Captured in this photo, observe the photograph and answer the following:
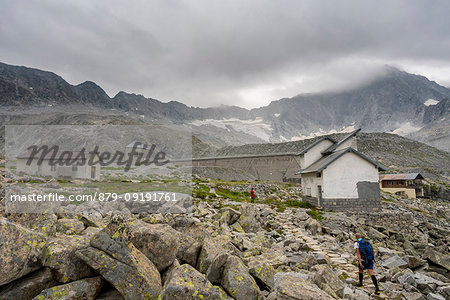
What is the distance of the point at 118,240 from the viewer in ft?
17.7

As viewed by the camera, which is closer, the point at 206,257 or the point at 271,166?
the point at 206,257

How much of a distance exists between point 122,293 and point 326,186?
23.9 m

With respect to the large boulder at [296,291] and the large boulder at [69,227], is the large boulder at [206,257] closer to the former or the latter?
the large boulder at [296,291]

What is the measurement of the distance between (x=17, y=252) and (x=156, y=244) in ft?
9.03

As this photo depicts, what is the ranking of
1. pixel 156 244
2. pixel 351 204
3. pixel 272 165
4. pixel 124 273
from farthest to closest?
pixel 272 165
pixel 351 204
pixel 156 244
pixel 124 273

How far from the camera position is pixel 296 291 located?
5.39 metres

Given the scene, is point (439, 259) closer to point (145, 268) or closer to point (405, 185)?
point (145, 268)

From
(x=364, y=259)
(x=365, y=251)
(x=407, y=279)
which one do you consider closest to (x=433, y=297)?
(x=407, y=279)

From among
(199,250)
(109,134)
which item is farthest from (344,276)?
(109,134)

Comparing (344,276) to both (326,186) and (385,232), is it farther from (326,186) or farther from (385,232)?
(326,186)

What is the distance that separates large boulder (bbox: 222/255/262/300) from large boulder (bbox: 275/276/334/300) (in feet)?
1.82

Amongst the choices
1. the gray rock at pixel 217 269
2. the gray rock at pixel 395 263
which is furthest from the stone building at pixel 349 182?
the gray rock at pixel 217 269

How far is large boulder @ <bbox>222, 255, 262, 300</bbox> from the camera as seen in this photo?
5.55 metres

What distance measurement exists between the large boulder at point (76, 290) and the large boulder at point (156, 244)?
117 cm
